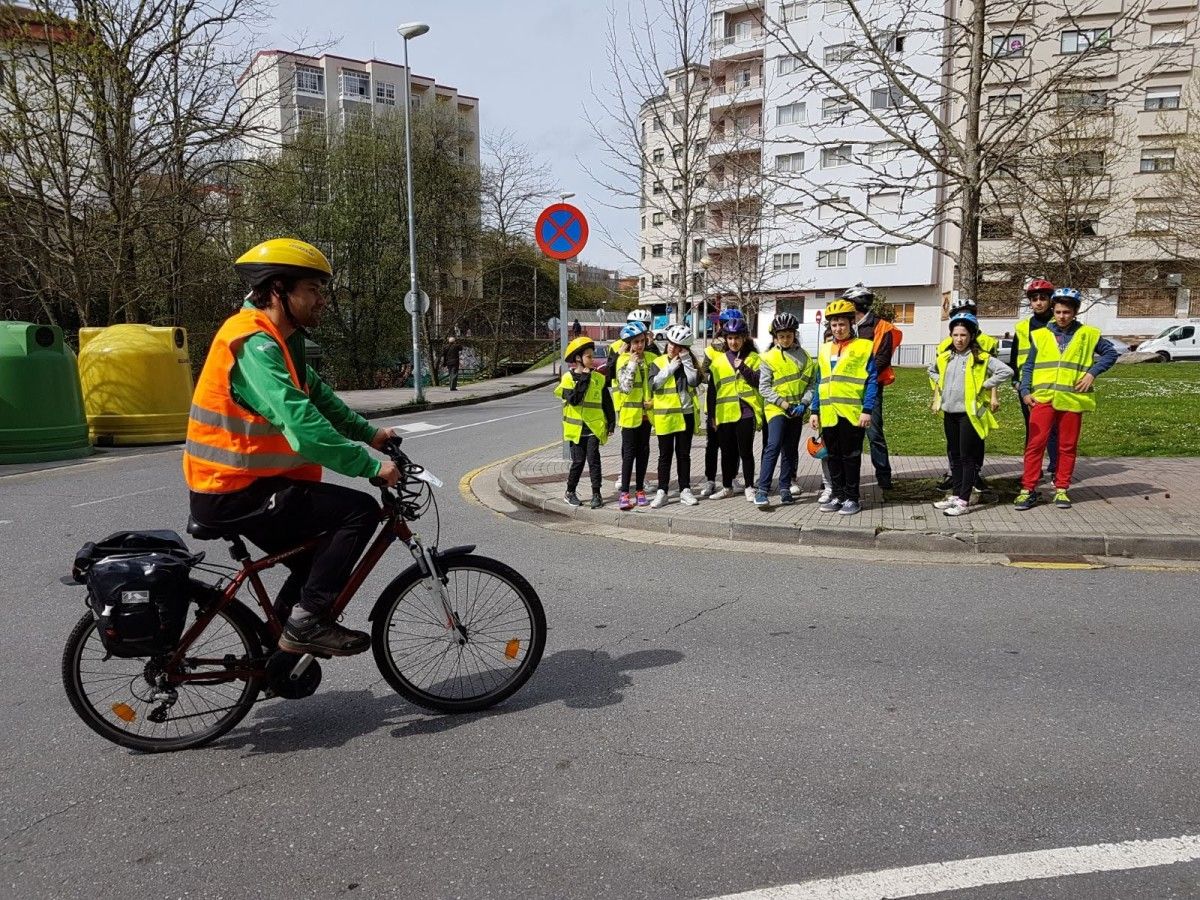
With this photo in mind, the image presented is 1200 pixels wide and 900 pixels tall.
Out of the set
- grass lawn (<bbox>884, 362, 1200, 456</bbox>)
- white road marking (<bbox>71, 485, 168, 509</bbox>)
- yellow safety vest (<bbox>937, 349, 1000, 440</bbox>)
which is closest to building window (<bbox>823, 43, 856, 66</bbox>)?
yellow safety vest (<bbox>937, 349, 1000, 440</bbox>)

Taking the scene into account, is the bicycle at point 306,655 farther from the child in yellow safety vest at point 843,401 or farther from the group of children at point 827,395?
the child in yellow safety vest at point 843,401

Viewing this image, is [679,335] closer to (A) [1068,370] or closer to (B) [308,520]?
(A) [1068,370]

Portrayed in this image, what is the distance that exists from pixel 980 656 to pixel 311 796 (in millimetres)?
3234

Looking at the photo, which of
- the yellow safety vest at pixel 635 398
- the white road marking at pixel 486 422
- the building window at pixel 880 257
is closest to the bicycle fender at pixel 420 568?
the yellow safety vest at pixel 635 398

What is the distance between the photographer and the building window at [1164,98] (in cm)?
4375

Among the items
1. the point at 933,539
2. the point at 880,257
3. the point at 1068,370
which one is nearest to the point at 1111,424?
the point at 1068,370

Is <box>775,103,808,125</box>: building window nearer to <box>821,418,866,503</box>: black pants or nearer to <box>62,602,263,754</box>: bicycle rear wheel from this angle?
<box>821,418,866,503</box>: black pants

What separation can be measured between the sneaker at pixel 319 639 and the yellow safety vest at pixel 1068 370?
6.36 meters

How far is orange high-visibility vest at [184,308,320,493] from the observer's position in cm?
318

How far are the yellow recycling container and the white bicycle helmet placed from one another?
32.5ft

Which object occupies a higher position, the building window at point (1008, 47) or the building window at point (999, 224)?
the building window at point (1008, 47)

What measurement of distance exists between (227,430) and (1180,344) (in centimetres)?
4592

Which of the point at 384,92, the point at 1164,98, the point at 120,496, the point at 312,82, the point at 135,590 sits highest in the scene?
the point at 384,92

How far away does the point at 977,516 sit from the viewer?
7.17 m
